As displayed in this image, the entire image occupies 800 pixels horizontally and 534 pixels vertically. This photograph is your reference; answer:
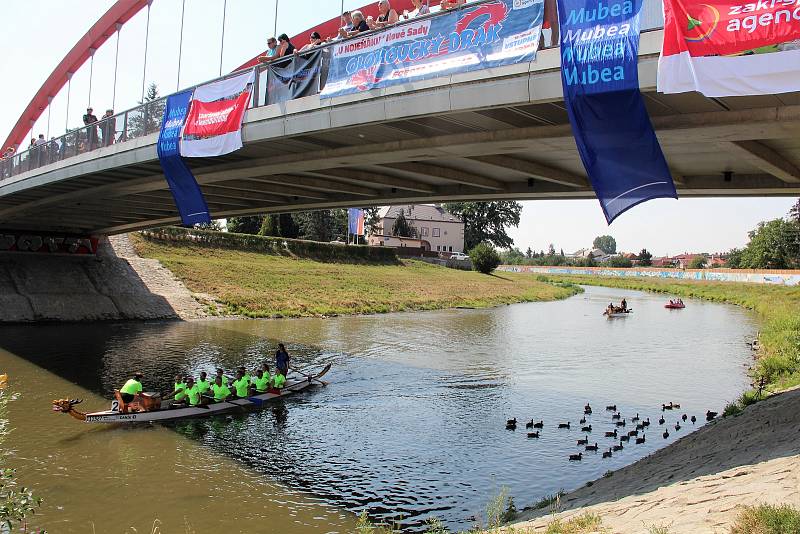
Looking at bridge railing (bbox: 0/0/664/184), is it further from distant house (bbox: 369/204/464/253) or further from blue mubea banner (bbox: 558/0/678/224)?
distant house (bbox: 369/204/464/253)

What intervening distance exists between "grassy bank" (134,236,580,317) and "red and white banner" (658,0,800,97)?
32.0m

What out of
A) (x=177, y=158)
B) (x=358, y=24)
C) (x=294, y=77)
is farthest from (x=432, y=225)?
(x=358, y=24)

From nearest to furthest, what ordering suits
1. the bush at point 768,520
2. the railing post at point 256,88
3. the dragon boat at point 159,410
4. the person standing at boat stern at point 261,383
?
1. the bush at point 768,520
2. the railing post at point 256,88
3. the dragon boat at point 159,410
4. the person standing at boat stern at point 261,383

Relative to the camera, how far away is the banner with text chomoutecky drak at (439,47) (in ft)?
30.8

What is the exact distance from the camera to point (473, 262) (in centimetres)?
7362

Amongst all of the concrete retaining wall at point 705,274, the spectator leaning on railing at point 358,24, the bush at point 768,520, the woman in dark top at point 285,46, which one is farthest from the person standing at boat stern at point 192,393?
the concrete retaining wall at point 705,274

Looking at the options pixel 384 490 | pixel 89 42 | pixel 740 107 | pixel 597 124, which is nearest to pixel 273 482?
pixel 384 490

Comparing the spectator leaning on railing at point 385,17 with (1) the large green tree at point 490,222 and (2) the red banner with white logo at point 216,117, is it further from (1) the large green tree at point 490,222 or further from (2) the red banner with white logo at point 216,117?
(1) the large green tree at point 490,222

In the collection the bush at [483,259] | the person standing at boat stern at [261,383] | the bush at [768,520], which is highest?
the bush at [483,259]

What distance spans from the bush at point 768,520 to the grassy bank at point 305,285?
33.1 metres

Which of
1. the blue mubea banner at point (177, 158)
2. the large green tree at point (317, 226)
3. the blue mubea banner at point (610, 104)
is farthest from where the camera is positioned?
the large green tree at point (317, 226)

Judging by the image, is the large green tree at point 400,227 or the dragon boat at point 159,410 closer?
the dragon boat at point 159,410

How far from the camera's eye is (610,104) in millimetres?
8633

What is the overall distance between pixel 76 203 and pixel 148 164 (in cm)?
1010
